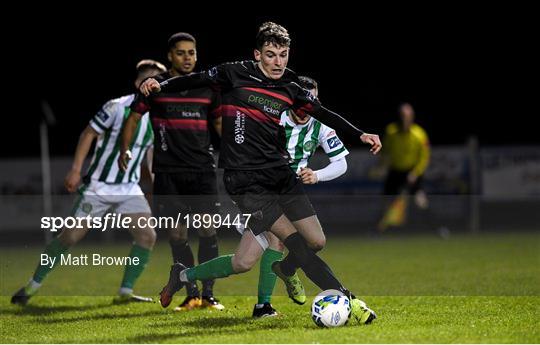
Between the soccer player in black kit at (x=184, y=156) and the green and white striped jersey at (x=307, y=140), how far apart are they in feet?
2.66

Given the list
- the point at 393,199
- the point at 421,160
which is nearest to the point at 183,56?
the point at 421,160

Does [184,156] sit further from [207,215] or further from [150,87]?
[150,87]

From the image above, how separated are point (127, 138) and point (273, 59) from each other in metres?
1.64

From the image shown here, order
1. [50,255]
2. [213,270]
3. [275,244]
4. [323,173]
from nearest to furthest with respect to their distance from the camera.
→ [213,270] → [323,173] → [275,244] → [50,255]

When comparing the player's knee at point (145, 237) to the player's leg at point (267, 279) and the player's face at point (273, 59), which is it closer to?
the player's leg at point (267, 279)

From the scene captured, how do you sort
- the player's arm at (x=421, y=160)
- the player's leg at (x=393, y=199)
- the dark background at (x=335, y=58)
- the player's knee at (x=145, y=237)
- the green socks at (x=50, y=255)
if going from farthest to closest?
1. the dark background at (x=335, y=58)
2. the player's leg at (x=393, y=199)
3. the player's arm at (x=421, y=160)
4. the player's knee at (x=145, y=237)
5. the green socks at (x=50, y=255)

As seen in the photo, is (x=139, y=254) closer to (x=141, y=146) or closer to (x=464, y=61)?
(x=141, y=146)

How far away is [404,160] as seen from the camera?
47.9 ft

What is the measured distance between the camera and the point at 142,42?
1978 centimetres

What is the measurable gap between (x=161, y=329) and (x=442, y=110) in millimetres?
15015

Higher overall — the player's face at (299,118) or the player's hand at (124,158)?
the player's face at (299,118)

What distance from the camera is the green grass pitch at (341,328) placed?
6277 mm

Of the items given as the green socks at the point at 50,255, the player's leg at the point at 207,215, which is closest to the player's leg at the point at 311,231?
the player's leg at the point at 207,215

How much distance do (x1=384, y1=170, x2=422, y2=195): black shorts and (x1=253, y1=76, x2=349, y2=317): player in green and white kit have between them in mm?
7355
